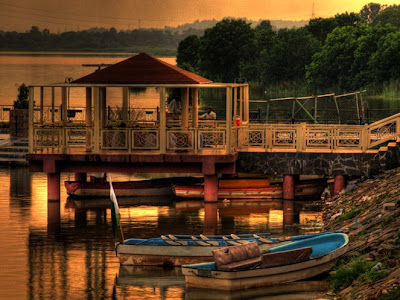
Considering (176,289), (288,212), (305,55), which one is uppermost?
(305,55)

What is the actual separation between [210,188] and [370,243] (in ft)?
38.7

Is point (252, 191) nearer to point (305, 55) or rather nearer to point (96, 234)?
point (96, 234)

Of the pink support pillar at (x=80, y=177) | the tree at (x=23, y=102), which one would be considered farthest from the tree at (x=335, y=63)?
the pink support pillar at (x=80, y=177)

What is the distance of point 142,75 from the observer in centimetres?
3628

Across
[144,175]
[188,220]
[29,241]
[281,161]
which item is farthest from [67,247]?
[144,175]

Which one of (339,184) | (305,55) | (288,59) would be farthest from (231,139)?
(288,59)

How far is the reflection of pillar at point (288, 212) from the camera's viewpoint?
33125 mm

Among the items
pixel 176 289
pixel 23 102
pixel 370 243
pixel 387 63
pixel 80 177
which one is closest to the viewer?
pixel 176 289

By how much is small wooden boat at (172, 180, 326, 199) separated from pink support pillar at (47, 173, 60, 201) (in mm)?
3729

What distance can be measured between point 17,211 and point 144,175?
9.73 m

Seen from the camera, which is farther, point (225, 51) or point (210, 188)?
point (225, 51)

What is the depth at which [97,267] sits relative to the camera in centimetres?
2655

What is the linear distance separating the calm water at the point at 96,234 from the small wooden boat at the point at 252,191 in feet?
1.62

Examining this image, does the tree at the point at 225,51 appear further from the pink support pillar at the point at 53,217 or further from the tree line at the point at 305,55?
the pink support pillar at the point at 53,217
